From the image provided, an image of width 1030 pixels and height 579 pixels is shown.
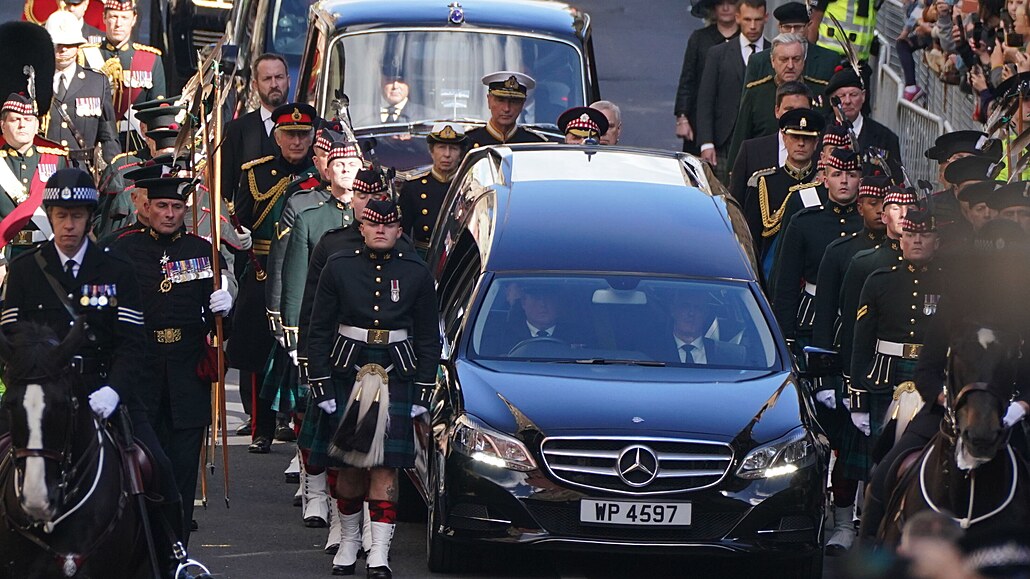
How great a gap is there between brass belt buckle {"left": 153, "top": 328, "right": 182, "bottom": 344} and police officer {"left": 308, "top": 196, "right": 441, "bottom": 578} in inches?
24.2

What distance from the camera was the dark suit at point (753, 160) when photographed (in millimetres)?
14328

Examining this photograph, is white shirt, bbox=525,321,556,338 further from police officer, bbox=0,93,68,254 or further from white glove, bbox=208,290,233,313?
police officer, bbox=0,93,68,254

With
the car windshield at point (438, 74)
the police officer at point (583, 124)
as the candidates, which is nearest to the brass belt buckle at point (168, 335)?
the police officer at point (583, 124)

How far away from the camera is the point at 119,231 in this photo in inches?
440

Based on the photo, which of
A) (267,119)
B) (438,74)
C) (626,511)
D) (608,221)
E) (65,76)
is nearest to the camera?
(626,511)

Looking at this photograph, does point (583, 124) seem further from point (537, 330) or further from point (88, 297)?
point (88, 297)

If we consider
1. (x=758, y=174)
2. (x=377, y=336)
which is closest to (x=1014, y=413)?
(x=377, y=336)

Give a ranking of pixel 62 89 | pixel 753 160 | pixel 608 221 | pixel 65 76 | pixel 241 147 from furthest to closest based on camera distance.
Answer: pixel 65 76 → pixel 62 89 → pixel 241 147 → pixel 753 160 → pixel 608 221

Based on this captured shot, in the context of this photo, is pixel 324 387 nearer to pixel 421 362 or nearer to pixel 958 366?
pixel 421 362

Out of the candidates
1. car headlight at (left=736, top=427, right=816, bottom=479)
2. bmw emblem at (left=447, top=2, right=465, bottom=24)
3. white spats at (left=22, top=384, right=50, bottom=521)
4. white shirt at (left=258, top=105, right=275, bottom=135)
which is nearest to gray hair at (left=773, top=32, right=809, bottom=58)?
bmw emblem at (left=447, top=2, right=465, bottom=24)

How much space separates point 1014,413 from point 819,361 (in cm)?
288

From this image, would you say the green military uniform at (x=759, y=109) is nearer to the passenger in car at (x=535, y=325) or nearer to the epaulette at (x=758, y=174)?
the epaulette at (x=758, y=174)

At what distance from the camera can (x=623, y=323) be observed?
1129 cm

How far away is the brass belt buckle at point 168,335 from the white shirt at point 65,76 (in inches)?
245
